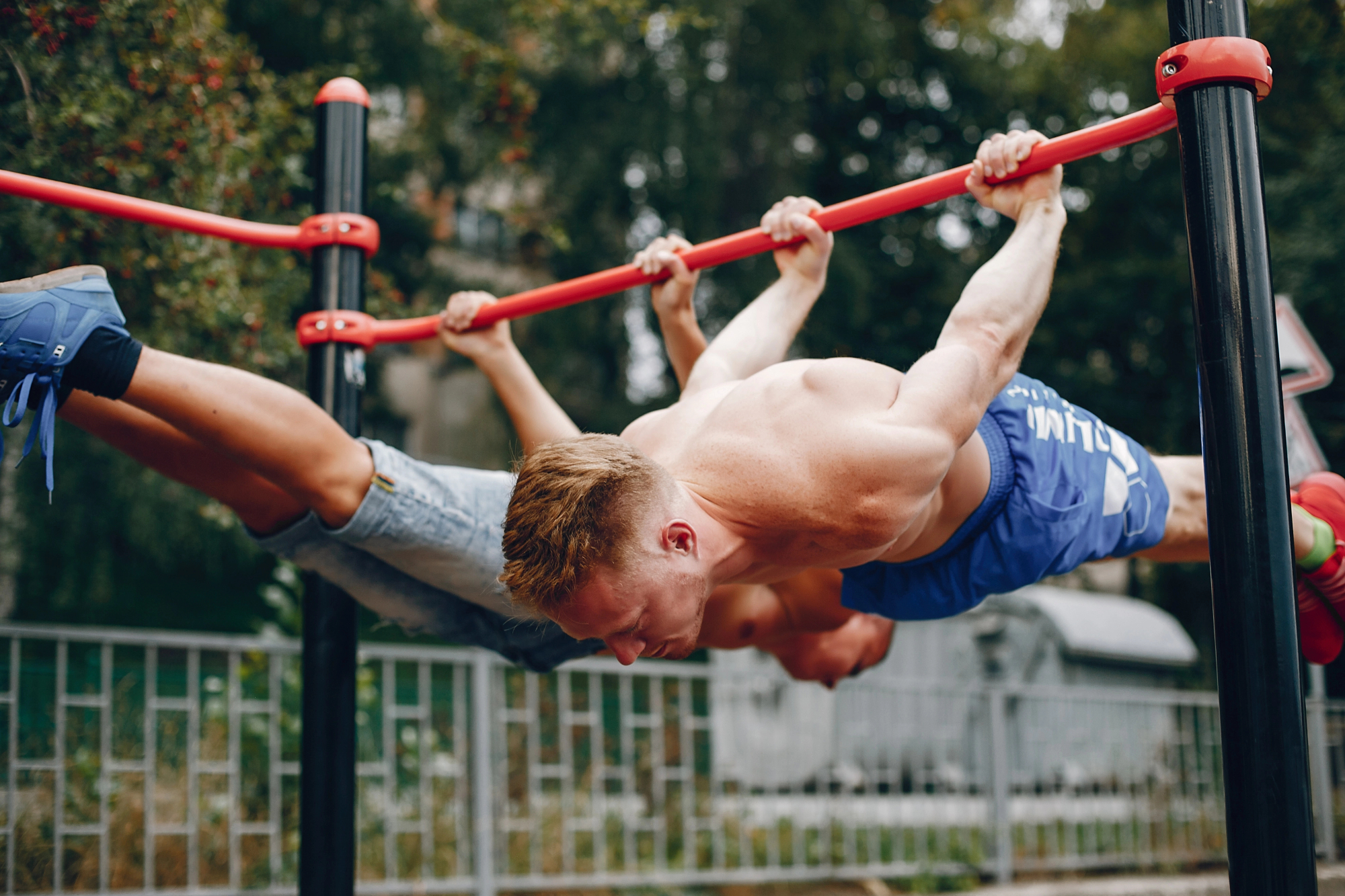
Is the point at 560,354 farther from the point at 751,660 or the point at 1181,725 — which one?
the point at 1181,725

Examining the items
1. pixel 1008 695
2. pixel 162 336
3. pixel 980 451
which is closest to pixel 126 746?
pixel 162 336

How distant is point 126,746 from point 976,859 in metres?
4.13

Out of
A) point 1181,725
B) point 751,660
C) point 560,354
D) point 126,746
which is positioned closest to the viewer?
point 126,746

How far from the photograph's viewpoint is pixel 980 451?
2123 millimetres

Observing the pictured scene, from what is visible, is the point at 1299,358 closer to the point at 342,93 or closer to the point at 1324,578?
the point at 1324,578

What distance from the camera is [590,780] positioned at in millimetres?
5621

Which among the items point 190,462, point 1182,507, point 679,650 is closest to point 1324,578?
point 1182,507

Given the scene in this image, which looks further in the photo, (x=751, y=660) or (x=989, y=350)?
(x=751, y=660)

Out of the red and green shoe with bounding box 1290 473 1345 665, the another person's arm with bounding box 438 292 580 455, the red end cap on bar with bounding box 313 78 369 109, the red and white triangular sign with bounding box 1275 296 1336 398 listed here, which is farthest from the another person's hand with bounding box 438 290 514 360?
the red and white triangular sign with bounding box 1275 296 1336 398

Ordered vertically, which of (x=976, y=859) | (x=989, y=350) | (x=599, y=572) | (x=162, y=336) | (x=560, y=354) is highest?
(x=560, y=354)

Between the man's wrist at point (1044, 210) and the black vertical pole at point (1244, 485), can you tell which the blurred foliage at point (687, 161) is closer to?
the man's wrist at point (1044, 210)

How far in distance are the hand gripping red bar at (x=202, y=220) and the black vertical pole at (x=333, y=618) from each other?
0.04 m

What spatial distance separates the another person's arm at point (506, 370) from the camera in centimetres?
268

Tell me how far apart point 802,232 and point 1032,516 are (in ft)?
2.52
